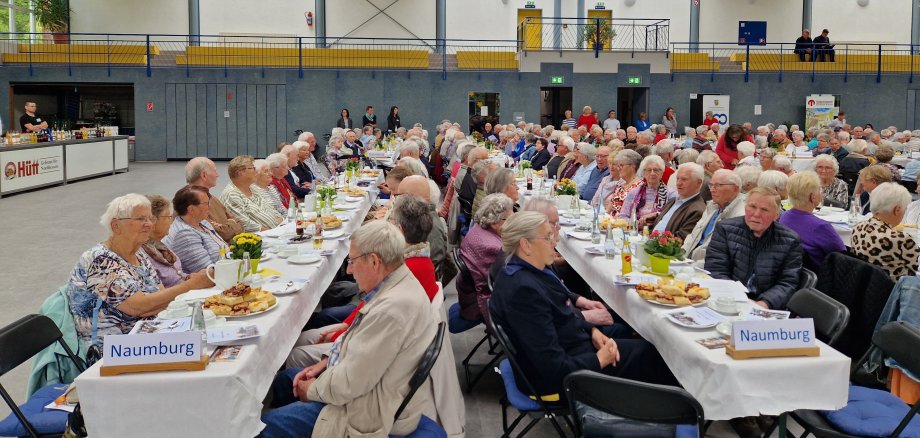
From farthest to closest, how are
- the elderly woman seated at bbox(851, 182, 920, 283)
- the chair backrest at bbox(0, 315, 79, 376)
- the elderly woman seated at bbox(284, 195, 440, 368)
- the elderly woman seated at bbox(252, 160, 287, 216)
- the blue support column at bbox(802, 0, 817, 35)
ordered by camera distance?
1. the blue support column at bbox(802, 0, 817, 35)
2. the elderly woman seated at bbox(252, 160, 287, 216)
3. the elderly woman seated at bbox(851, 182, 920, 283)
4. the elderly woman seated at bbox(284, 195, 440, 368)
5. the chair backrest at bbox(0, 315, 79, 376)

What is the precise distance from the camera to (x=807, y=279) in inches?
167

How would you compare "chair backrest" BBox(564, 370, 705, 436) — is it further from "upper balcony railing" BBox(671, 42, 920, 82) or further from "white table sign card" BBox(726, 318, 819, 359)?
"upper balcony railing" BBox(671, 42, 920, 82)

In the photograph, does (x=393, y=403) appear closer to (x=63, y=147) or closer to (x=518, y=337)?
(x=518, y=337)

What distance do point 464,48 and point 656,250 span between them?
2014 centimetres

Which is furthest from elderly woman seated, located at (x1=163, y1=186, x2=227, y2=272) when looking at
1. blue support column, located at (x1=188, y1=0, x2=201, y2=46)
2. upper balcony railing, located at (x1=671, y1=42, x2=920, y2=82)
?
upper balcony railing, located at (x1=671, y1=42, x2=920, y2=82)

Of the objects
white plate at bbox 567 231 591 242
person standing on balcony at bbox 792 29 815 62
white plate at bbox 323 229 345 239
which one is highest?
person standing on balcony at bbox 792 29 815 62

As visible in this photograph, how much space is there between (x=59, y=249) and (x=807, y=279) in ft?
26.0

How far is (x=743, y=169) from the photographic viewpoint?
6074 millimetres

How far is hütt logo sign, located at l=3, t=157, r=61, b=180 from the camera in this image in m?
13.1

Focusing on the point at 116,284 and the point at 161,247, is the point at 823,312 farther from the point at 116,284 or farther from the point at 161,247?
the point at 161,247

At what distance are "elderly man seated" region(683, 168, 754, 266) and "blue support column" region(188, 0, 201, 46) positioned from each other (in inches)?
804

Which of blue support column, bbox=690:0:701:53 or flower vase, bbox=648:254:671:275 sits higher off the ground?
blue support column, bbox=690:0:701:53

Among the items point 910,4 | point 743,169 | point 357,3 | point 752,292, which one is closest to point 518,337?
point 752,292

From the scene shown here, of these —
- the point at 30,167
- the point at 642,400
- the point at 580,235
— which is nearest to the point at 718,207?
the point at 580,235
